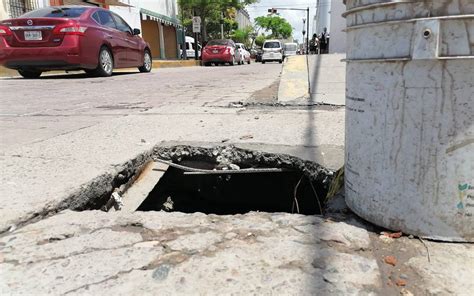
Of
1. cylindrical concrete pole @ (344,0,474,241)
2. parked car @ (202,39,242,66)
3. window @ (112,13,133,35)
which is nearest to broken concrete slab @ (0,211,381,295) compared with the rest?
cylindrical concrete pole @ (344,0,474,241)

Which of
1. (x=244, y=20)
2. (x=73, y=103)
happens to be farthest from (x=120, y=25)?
(x=244, y=20)

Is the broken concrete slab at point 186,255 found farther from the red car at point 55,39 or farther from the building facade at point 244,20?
the building facade at point 244,20

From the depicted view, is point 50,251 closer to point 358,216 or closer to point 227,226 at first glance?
point 227,226

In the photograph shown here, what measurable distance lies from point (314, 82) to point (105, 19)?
5.95 m

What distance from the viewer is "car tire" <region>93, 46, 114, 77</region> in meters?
9.48

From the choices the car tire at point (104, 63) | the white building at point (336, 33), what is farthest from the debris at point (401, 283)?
the white building at point (336, 33)

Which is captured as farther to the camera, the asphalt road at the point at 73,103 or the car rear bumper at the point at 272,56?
the car rear bumper at the point at 272,56

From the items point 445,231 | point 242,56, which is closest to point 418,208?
point 445,231

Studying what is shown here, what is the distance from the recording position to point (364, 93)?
1.63m

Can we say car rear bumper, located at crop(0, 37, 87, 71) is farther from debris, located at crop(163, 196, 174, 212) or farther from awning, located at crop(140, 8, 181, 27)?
awning, located at crop(140, 8, 181, 27)

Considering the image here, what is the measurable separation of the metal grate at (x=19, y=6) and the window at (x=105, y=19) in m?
7.96

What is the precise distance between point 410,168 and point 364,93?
1.13ft

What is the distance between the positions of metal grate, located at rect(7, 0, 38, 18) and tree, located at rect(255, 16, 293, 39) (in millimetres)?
84060

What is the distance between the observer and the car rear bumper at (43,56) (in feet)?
27.7
